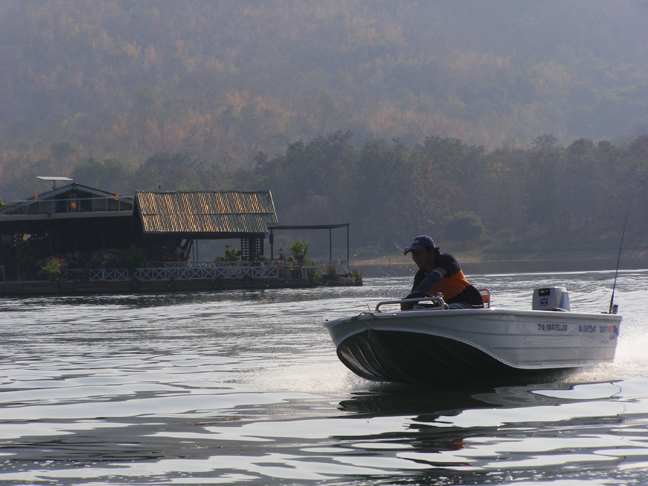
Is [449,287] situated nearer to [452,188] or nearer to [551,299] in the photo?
[551,299]

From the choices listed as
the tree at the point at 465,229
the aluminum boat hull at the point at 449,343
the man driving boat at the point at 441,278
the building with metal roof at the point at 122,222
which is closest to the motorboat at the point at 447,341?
the aluminum boat hull at the point at 449,343

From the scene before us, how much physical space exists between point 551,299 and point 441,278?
260 cm

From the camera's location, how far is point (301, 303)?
104 ft

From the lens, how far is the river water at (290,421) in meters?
6.80

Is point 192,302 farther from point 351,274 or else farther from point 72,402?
point 72,402

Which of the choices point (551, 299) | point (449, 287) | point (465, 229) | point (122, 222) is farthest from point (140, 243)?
point (465, 229)

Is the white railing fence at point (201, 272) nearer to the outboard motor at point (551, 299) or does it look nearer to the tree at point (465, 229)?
the outboard motor at point (551, 299)

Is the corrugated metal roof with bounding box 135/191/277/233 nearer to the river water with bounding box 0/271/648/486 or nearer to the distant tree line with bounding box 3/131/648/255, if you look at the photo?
the river water with bounding box 0/271/648/486

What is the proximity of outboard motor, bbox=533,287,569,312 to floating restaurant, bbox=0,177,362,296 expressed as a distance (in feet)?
103

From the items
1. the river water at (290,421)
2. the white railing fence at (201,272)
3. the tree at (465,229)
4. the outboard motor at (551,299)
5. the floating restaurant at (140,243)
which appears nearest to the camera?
the river water at (290,421)

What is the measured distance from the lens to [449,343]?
1056cm

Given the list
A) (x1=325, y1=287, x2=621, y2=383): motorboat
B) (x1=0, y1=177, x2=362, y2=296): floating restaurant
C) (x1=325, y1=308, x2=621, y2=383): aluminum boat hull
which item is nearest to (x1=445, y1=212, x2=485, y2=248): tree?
(x1=0, y1=177, x2=362, y2=296): floating restaurant

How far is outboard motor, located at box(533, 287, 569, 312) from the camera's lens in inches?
498

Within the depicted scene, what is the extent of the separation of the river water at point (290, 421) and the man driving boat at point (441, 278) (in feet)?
3.52
